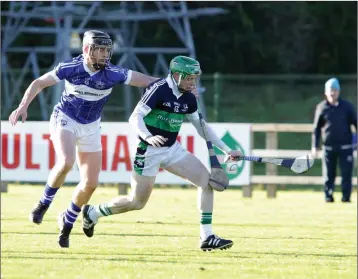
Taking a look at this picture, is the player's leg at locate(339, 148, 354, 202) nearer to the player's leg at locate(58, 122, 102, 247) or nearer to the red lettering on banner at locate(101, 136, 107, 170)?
the red lettering on banner at locate(101, 136, 107, 170)

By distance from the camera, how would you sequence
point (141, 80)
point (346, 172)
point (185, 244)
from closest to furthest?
point (141, 80), point (185, 244), point (346, 172)

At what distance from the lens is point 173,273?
9.98 metres

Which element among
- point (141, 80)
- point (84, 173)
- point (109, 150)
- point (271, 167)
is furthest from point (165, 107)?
point (271, 167)

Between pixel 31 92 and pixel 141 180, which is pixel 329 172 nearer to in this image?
pixel 141 180

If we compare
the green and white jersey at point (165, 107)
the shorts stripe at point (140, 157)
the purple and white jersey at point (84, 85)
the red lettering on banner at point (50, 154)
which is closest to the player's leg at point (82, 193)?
the purple and white jersey at point (84, 85)

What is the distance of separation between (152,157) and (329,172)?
8858mm

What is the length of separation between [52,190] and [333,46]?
2547 centimetres

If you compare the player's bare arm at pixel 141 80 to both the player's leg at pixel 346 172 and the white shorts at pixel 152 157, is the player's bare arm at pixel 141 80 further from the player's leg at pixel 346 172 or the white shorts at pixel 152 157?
the player's leg at pixel 346 172

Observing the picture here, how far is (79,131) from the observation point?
12.3 m

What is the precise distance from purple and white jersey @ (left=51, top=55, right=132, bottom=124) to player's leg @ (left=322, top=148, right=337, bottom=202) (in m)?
8.46

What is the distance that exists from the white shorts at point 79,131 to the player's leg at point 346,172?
847 centimetres

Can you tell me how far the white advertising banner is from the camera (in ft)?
68.3

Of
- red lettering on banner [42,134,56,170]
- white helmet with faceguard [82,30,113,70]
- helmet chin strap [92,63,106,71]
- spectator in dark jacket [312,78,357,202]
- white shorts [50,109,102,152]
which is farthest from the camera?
red lettering on banner [42,134,56,170]

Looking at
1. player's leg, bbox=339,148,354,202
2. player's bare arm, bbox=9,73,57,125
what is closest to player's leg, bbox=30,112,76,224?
player's bare arm, bbox=9,73,57,125
